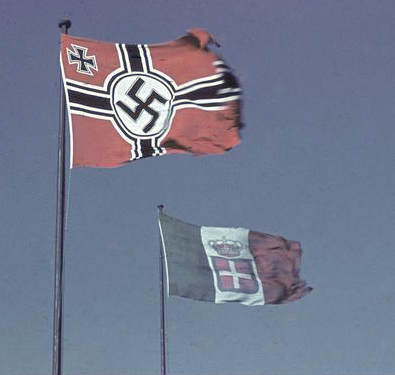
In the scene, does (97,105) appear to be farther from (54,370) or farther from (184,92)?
(54,370)

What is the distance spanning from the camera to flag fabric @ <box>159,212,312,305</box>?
30719mm

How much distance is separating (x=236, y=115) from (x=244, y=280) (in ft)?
44.3

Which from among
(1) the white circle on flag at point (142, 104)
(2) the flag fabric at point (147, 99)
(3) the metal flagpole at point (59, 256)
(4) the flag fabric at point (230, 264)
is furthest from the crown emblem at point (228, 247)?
(3) the metal flagpole at point (59, 256)

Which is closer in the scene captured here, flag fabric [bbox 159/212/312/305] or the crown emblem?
flag fabric [bbox 159/212/312/305]

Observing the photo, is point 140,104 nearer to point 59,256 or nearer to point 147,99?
point 147,99

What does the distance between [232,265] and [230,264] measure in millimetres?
75

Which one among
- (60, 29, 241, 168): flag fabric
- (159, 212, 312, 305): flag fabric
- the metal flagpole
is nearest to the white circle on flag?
(60, 29, 241, 168): flag fabric

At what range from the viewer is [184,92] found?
1942 cm

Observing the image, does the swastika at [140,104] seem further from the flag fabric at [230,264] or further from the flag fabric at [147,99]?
the flag fabric at [230,264]

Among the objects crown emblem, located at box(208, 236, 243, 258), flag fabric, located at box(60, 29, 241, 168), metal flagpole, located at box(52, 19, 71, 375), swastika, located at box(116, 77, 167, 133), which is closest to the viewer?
metal flagpole, located at box(52, 19, 71, 375)

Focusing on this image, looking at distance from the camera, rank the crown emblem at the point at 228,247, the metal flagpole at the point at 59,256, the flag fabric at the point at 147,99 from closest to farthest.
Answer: the metal flagpole at the point at 59,256 → the flag fabric at the point at 147,99 → the crown emblem at the point at 228,247

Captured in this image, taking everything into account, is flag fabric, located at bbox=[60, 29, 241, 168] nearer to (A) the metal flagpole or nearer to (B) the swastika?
(B) the swastika

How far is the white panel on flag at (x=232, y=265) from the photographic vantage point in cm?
3147

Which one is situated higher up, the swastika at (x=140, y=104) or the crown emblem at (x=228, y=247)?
the swastika at (x=140, y=104)
